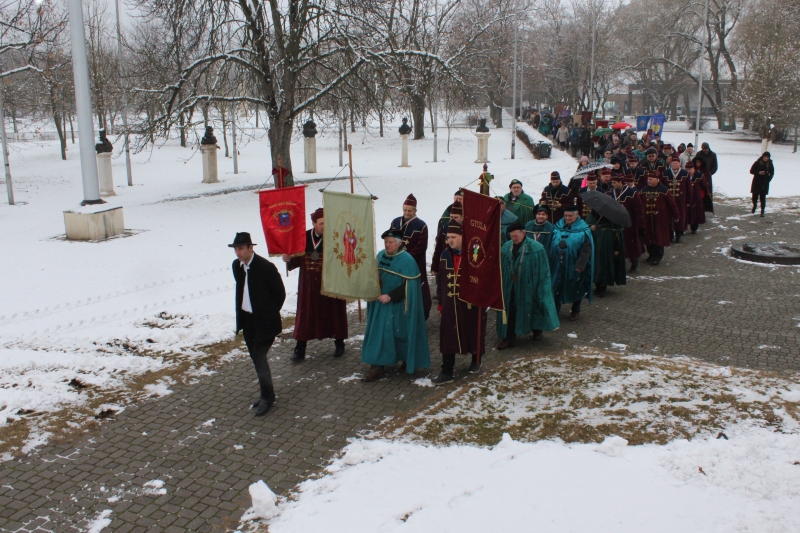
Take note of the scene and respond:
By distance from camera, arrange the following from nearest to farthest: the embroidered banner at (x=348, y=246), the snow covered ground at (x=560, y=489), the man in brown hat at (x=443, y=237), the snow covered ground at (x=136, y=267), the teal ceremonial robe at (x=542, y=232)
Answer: the snow covered ground at (x=560, y=489)
the embroidered banner at (x=348, y=246)
the snow covered ground at (x=136, y=267)
the man in brown hat at (x=443, y=237)
the teal ceremonial robe at (x=542, y=232)

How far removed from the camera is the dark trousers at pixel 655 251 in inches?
496

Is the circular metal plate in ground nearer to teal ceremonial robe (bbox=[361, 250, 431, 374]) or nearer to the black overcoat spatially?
teal ceremonial robe (bbox=[361, 250, 431, 374])

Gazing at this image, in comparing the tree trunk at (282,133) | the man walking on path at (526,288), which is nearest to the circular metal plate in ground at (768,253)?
the man walking on path at (526,288)

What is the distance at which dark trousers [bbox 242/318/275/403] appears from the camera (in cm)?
641

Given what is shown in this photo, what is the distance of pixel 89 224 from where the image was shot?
45.9 ft

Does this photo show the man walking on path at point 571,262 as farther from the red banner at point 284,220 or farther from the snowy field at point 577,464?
the red banner at point 284,220

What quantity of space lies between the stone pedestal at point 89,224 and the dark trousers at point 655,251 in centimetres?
1056

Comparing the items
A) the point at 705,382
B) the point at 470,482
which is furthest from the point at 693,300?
the point at 470,482

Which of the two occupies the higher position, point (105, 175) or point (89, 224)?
point (105, 175)

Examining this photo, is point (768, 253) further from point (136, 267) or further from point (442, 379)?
point (136, 267)

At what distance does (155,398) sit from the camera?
6.86m

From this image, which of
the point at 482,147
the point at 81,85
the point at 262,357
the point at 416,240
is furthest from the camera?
the point at 482,147

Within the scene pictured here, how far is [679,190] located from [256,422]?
36.8ft

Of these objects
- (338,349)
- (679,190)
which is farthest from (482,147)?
(338,349)
